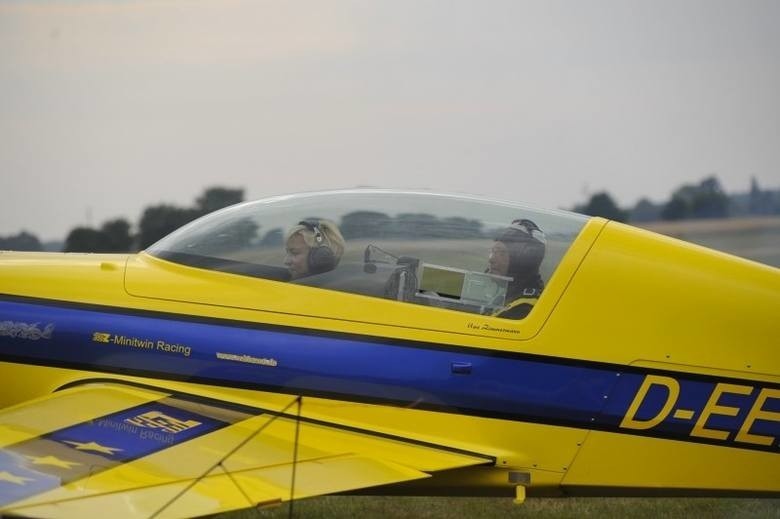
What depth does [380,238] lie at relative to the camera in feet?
20.7

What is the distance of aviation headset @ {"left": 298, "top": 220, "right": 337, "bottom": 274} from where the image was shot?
618cm

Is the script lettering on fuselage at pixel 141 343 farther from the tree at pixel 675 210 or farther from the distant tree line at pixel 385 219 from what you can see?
the tree at pixel 675 210

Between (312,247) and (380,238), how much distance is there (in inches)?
15.8

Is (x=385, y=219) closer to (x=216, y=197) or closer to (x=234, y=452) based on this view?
(x=234, y=452)

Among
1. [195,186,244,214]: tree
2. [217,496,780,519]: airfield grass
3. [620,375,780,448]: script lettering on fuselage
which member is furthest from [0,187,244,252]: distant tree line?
→ [620,375,780,448]: script lettering on fuselage

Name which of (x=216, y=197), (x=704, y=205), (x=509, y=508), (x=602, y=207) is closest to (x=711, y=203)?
(x=704, y=205)

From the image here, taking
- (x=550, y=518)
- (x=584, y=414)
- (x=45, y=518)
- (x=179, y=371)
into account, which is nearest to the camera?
(x=45, y=518)

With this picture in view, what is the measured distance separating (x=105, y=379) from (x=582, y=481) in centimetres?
276

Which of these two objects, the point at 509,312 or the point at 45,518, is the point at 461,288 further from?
the point at 45,518

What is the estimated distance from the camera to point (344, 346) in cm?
591

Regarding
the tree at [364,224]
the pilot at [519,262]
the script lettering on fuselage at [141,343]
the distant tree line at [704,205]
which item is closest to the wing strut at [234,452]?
the script lettering on fuselage at [141,343]

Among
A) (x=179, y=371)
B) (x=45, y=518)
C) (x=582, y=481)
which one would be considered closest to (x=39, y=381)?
(x=179, y=371)

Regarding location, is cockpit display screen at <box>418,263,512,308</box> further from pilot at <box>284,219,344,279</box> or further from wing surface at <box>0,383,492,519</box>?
wing surface at <box>0,383,492,519</box>

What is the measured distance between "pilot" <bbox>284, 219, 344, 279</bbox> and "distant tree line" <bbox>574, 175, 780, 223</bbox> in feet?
106
